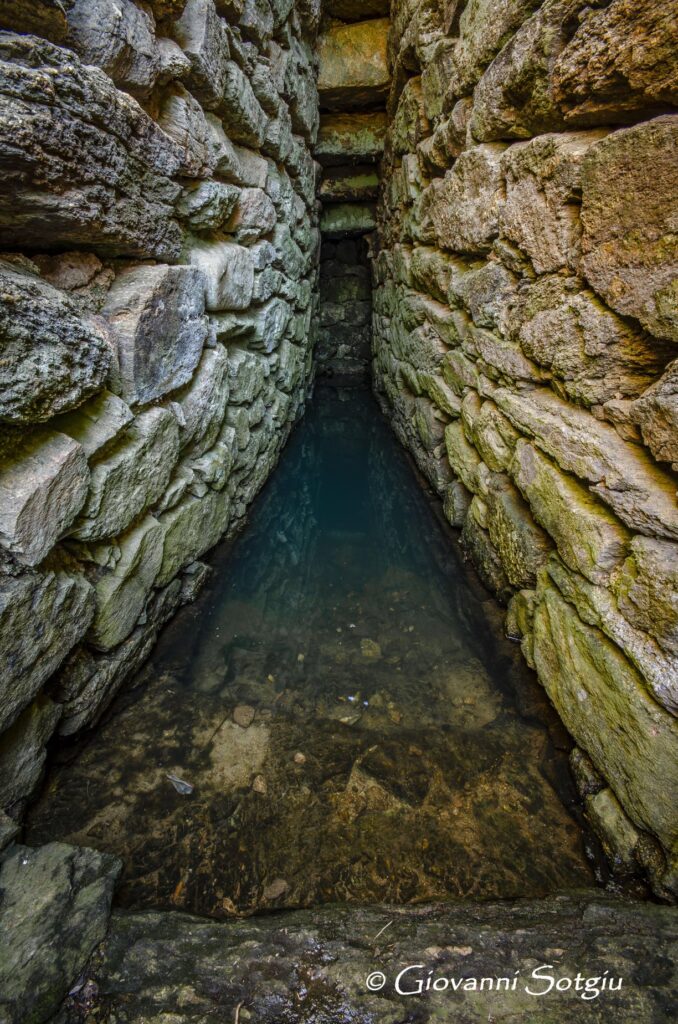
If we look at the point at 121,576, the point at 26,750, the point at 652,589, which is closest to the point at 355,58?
the point at 121,576

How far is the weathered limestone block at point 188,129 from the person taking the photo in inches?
66.1

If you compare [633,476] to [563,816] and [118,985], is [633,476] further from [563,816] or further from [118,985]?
[118,985]

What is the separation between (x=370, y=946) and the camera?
1.01 metres

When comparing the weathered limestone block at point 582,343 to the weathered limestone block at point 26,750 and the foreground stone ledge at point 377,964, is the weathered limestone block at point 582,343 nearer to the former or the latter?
the foreground stone ledge at point 377,964

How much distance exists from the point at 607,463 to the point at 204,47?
2.14 meters

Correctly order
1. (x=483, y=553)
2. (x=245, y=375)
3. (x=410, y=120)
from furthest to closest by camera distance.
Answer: (x=410, y=120) → (x=245, y=375) → (x=483, y=553)

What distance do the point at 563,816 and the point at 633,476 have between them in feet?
3.58

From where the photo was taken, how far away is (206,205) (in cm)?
192

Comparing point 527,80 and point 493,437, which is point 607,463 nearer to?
point 493,437

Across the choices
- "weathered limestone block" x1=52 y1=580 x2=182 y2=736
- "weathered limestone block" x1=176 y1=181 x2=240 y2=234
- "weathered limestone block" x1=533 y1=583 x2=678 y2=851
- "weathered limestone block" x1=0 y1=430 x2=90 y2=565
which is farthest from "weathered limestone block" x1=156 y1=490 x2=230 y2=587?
"weathered limestone block" x1=533 y1=583 x2=678 y2=851

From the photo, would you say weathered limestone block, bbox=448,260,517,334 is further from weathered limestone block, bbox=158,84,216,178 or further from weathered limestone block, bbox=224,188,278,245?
weathered limestone block, bbox=158,84,216,178

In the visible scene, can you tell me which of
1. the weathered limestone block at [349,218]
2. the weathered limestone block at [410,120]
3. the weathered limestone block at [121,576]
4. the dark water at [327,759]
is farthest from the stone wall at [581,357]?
the weathered limestone block at [349,218]

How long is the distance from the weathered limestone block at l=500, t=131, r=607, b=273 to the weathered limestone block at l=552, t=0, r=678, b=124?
0.10m

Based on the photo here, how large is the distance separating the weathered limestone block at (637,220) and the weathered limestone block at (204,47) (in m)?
1.50
